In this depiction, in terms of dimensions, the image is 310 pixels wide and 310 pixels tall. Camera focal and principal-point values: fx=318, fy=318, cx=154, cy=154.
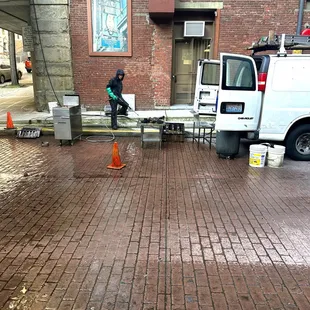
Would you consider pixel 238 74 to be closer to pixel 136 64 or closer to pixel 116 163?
pixel 116 163

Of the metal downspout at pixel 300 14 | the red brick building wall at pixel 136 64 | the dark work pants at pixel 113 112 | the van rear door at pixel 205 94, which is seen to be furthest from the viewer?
the red brick building wall at pixel 136 64

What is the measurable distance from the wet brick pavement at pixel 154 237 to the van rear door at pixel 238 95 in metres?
1.01

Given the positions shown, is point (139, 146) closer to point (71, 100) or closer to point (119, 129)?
point (119, 129)

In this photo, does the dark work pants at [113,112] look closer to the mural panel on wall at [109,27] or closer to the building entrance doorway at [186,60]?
the mural panel on wall at [109,27]

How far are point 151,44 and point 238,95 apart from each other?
616cm

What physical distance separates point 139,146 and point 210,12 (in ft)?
21.7

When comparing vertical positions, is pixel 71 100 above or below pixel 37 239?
above

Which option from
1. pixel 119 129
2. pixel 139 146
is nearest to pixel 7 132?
pixel 119 129

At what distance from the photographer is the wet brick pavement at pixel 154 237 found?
9.87 feet

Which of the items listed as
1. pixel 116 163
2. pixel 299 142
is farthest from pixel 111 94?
pixel 299 142

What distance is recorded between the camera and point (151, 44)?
12.0m

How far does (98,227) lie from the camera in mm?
4273

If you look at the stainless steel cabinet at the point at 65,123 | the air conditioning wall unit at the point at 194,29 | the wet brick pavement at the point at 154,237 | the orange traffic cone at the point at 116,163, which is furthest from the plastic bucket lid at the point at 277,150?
the air conditioning wall unit at the point at 194,29

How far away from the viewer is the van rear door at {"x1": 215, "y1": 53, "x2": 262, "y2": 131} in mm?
6738
